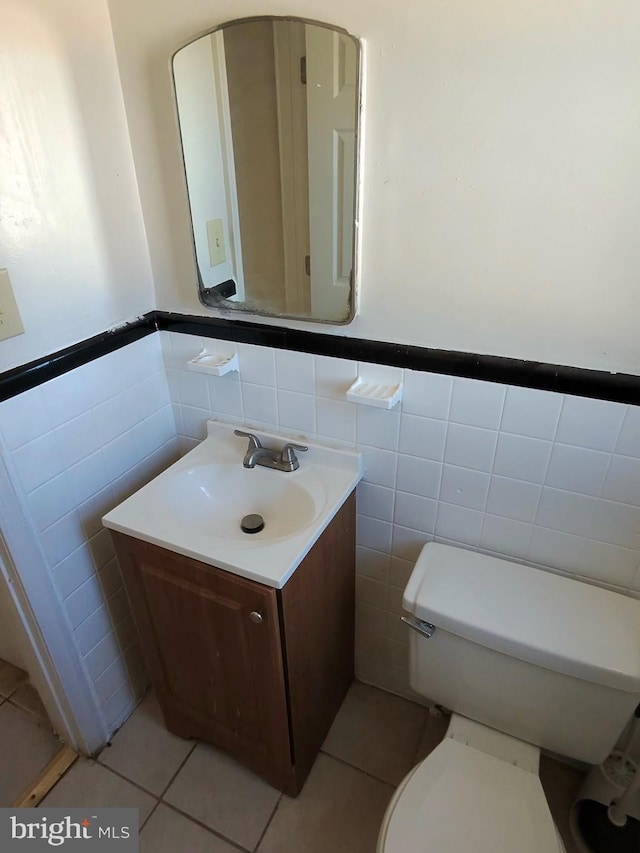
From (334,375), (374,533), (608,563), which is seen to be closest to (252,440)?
(334,375)

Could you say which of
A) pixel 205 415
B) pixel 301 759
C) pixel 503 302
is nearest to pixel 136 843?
pixel 301 759

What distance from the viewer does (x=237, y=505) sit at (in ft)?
4.28

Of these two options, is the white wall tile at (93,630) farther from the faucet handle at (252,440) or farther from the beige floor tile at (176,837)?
the faucet handle at (252,440)

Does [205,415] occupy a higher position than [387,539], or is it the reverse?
[205,415]

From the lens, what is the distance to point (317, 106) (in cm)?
98

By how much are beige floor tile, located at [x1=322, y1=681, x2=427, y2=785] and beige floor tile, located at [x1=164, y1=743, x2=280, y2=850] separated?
221mm

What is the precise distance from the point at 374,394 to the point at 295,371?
0.75 feet

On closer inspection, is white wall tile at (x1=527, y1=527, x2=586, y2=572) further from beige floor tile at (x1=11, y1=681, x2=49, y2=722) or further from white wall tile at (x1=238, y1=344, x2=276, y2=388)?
beige floor tile at (x1=11, y1=681, x2=49, y2=722)

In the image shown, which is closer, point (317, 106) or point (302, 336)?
point (317, 106)

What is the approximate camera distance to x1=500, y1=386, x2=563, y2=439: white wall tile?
3.34ft

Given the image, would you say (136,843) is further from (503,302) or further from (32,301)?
(503,302)

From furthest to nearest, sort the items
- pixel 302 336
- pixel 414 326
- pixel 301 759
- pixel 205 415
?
pixel 205 415
pixel 301 759
pixel 302 336
pixel 414 326

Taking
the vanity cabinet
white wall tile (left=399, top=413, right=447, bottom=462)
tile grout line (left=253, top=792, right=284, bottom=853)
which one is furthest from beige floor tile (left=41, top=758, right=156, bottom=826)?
white wall tile (left=399, top=413, right=447, bottom=462)

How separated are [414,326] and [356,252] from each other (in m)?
0.20
